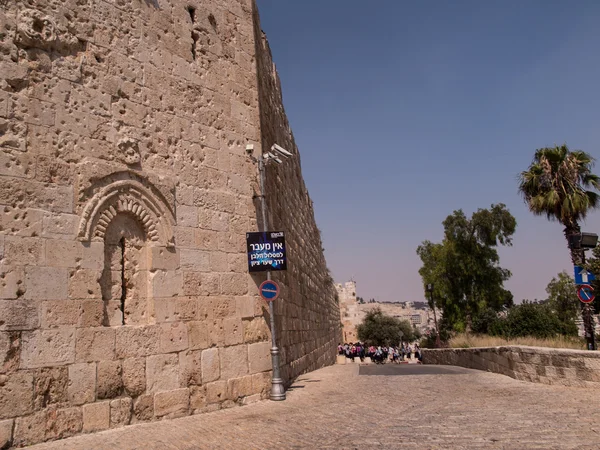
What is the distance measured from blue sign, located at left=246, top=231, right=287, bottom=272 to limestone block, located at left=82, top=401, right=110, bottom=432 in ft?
10.3

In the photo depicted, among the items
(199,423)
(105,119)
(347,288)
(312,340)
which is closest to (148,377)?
(199,423)

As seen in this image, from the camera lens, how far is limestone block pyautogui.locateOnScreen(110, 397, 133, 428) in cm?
622

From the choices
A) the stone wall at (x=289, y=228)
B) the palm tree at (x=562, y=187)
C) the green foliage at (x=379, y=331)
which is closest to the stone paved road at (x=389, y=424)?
the stone wall at (x=289, y=228)

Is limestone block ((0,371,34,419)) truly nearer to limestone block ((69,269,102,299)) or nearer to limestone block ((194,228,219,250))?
limestone block ((69,269,102,299))

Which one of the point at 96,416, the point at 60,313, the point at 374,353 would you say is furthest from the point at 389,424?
the point at 374,353

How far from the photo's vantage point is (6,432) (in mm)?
5293

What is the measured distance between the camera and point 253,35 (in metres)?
9.83

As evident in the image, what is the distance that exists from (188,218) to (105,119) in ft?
6.27

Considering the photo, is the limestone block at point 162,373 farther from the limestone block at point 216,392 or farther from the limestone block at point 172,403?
the limestone block at point 216,392

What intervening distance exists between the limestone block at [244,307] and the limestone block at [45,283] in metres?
2.83

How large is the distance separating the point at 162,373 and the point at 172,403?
0.44 meters

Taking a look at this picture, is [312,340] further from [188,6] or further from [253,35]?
[188,6]

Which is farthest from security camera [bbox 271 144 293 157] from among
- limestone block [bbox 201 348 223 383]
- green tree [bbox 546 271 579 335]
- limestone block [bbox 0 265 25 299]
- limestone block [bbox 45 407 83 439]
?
green tree [bbox 546 271 579 335]

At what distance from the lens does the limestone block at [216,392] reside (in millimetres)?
7352
